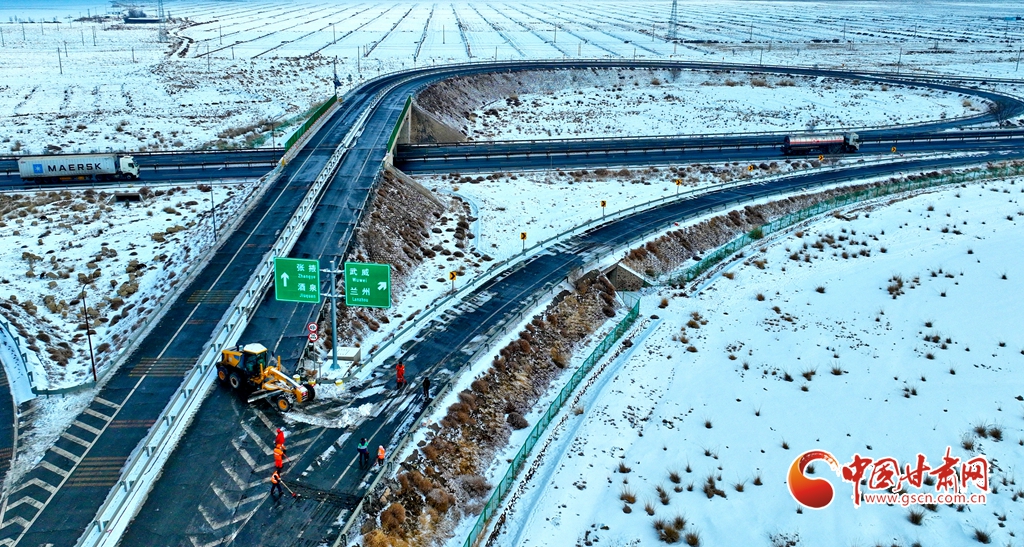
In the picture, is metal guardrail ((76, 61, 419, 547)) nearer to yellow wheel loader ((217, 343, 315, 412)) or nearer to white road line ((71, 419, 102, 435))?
yellow wheel loader ((217, 343, 315, 412))

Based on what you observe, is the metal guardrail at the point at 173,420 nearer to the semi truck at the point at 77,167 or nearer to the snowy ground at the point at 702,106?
the semi truck at the point at 77,167

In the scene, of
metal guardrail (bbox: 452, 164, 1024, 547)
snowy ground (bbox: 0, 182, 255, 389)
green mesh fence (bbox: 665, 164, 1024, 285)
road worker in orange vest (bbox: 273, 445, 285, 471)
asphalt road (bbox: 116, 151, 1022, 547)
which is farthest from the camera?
green mesh fence (bbox: 665, 164, 1024, 285)

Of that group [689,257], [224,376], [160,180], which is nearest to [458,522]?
[224,376]

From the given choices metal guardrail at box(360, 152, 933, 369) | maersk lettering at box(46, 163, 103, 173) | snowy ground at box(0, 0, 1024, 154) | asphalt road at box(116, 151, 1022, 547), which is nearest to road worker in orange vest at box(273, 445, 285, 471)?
asphalt road at box(116, 151, 1022, 547)

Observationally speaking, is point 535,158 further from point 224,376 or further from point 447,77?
point 224,376

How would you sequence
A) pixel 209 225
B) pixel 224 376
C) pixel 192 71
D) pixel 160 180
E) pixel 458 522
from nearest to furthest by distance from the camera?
pixel 458 522, pixel 224 376, pixel 209 225, pixel 160 180, pixel 192 71

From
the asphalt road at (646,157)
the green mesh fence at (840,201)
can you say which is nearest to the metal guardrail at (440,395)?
the green mesh fence at (840,201)

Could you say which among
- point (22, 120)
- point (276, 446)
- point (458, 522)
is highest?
point (22, 120)
